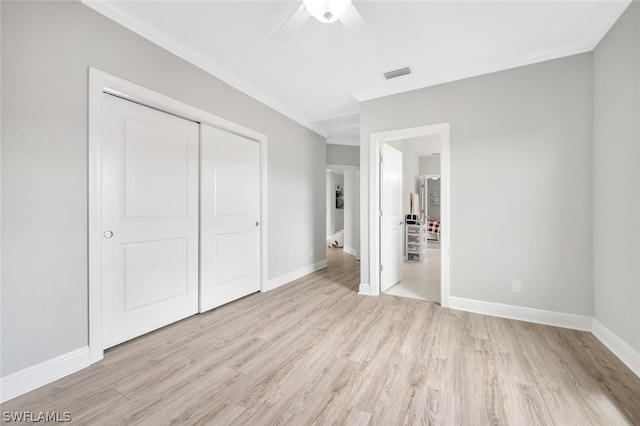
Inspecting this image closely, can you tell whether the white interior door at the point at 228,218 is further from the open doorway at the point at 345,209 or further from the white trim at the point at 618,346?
the white trim at the point at 618,346

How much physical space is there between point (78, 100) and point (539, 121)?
13.0 feet

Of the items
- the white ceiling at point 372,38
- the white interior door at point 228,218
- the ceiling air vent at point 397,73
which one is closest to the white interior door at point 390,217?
the ceiling air vent at point 397,73

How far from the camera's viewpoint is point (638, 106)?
1.71 metres

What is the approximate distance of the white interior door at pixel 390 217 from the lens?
134 inches

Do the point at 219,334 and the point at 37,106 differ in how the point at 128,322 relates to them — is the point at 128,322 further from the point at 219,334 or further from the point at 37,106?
the point at 37,106

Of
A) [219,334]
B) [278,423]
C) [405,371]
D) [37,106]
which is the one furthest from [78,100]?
[405,371]

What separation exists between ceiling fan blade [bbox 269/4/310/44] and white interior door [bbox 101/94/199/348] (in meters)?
1.32

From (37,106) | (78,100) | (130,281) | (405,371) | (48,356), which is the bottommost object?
(405,371)

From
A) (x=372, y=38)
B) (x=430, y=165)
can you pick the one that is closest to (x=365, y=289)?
(x=372, y=38)

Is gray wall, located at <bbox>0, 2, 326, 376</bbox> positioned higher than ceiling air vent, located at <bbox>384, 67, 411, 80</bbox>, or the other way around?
ceiling air vent, located at <bbox>384, 67, 411, 80</bbox>

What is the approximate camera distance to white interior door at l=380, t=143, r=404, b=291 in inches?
134

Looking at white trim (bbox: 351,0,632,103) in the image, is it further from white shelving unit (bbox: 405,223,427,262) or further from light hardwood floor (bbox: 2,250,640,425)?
white shelving unit (bbox: 405,223,427,262)

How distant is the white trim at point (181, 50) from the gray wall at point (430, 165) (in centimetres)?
638

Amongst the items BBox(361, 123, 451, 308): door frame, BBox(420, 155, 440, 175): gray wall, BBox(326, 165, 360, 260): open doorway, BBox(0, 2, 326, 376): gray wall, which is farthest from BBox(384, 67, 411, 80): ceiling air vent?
BBox(420, 155, 440, 175): gray wall
